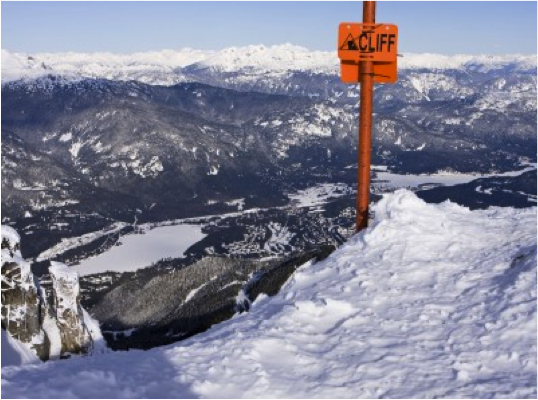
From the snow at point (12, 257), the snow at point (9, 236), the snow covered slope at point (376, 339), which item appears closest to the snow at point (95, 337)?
the snow at point (12, 257)

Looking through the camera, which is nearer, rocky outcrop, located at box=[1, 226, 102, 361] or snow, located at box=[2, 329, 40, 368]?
snow, located at box=[2, 329, 40, 368]

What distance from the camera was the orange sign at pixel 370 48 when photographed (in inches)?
1442

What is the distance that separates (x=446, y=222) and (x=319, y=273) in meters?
7.91

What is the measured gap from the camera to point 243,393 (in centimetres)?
Answer: 1764

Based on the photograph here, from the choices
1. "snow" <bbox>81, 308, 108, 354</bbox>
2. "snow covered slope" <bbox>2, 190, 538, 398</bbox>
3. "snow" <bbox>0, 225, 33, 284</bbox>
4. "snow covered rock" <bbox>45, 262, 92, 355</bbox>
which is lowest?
"snow" <bbox>81, 308, 108, 354</bbox>

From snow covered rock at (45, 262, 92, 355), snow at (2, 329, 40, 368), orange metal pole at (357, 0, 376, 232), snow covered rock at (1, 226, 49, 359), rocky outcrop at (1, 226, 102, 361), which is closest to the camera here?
snow at (2, 329, 40, 368)

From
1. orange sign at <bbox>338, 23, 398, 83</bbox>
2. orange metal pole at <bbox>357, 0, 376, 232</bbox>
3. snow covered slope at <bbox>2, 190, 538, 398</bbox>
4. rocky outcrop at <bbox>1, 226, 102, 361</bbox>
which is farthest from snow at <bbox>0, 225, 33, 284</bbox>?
orange sign at <bbox>338, 23, 398, 83</bbox>

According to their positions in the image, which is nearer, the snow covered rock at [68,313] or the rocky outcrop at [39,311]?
the rocky outcrop at [39,311]

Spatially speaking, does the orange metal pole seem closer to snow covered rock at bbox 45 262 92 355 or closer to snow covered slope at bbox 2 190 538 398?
snow covered slope at bbox 2 190 538 398

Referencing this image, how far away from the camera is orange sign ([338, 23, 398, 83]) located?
36.6 meters

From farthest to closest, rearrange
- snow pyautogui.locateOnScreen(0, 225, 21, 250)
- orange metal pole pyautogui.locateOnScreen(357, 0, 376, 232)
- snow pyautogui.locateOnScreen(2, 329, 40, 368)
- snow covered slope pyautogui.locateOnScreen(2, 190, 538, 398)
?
snow pyautogui.locateOnScreen(0, 225, 21, 250) → orange metal pole pyautogui.locateOnScreen(357, 0, 376, 232) → snow pyautogui.locateOnScreen(2, 329, 40, 368) → snow covered slope pyautogui.locateOnScreen(2, 190, 538, 398)

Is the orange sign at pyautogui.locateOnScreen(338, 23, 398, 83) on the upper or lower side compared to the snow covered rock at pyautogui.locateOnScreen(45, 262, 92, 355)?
upper

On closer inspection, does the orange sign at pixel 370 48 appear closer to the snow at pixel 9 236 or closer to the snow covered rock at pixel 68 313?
the snow at pixel 9 236

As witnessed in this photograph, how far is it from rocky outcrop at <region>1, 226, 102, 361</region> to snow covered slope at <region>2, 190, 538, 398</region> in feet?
72.3
